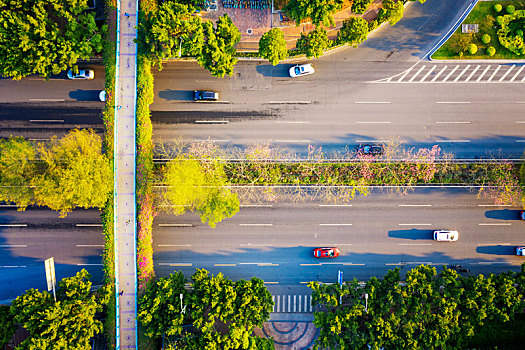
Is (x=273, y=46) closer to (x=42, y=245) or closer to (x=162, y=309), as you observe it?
(x=162, y=309)

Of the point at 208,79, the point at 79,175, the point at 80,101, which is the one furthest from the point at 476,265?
the point at 80,101

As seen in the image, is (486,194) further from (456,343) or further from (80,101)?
(80,101)

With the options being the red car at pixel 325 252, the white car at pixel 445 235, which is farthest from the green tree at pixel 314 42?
the white car at pixel 445 235

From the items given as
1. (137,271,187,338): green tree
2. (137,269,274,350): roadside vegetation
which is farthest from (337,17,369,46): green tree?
(137,271,187,338): green tree

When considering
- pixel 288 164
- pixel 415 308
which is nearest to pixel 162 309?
pixel 288 164

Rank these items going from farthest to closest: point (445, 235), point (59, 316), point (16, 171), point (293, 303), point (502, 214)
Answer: point (293, 303) → point (502, 214) → point (445, 235) → point (16, 171) → point (59, 316)
